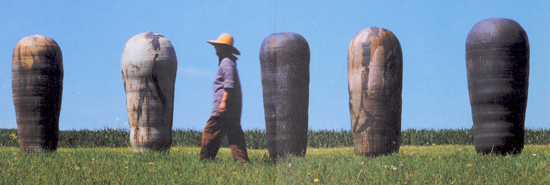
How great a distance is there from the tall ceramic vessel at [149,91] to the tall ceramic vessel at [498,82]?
5.05 meters

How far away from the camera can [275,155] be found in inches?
293

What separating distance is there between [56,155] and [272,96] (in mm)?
3906

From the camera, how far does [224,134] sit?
6.42 metres

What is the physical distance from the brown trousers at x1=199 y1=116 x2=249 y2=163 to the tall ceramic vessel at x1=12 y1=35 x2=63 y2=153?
3.75 m

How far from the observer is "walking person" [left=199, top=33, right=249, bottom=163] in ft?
20.3

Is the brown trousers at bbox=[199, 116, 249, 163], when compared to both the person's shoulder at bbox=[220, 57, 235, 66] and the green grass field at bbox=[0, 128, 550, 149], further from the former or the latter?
the green grass field at bbox=[0, 128, 550, 149]

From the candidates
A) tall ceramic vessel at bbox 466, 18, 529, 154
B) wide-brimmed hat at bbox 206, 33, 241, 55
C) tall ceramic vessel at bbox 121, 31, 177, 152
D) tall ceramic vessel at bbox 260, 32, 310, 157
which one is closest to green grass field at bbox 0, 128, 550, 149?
tall ceramic vessel at bbox 121, 31, 177, 152

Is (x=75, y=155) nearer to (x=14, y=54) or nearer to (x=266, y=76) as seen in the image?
(x=14, y=54)

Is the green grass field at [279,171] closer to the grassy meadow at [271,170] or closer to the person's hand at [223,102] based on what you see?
the grassy meadow at [271,170]

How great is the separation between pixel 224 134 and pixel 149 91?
7.49 ft

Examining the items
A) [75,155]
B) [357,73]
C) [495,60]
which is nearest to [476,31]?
[495,60]

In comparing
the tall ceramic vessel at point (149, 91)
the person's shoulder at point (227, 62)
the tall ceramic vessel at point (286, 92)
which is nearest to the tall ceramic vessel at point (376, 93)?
the tall ceramic vessel at point (286, 92)

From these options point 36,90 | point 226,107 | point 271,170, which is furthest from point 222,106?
point 36,90

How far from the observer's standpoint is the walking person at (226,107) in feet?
20.3
